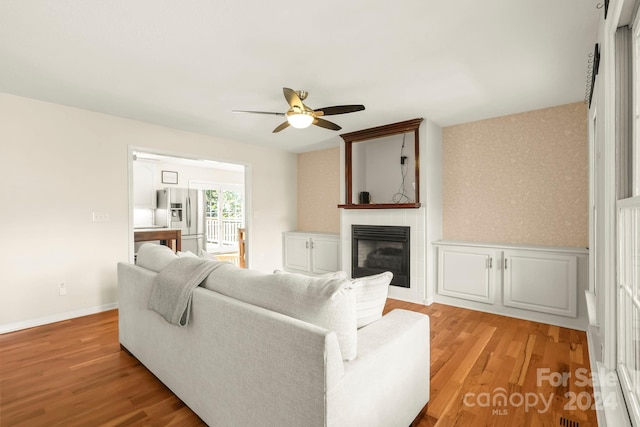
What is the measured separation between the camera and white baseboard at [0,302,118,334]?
122 inches

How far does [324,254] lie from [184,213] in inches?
143

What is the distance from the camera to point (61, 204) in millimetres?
3389

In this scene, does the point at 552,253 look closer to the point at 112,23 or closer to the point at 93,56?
the point at 112,23

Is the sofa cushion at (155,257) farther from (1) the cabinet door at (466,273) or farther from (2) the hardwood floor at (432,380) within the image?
(1) the cabinet door at (466,273)

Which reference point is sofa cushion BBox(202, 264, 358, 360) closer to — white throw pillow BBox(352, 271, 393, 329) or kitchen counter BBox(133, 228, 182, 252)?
white throw pillow BBox(352, 271, 393, 329)

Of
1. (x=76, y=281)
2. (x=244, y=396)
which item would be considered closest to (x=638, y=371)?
(x=244, y=396)

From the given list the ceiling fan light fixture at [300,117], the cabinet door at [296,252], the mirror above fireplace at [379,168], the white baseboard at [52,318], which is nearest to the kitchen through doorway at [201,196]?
the cabinet door at [296,252]

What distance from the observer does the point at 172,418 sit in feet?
5.77

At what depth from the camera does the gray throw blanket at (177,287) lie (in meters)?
1.73

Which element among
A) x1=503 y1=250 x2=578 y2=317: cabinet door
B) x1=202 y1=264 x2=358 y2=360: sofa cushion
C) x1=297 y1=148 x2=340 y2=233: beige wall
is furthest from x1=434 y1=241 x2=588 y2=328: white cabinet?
x1=202 y1=264 x2=358 y2=360: sofa cushion

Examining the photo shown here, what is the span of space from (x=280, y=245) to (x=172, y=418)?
13.4 ft

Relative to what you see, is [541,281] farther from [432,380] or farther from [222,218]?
[222,218]

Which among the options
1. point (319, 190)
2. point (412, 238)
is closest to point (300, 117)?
point (412, 238)

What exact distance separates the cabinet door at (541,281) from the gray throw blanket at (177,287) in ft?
10.4
